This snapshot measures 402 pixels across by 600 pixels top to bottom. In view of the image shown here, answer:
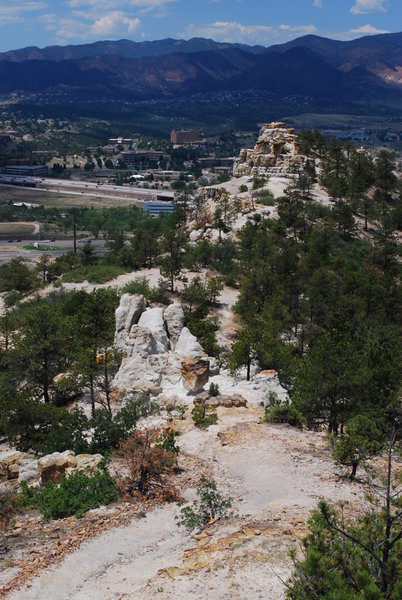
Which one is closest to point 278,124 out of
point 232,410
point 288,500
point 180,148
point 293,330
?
point 293,330

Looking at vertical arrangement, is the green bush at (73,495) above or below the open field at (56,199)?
above

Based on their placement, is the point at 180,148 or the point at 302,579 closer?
the point at 302,579

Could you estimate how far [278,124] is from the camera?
70.6 meters

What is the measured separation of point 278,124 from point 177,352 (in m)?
50.2

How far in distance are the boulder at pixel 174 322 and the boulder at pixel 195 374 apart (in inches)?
219

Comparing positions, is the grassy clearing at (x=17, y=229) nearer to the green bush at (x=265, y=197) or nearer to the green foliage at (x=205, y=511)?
the green bush at (x=265, y=197)

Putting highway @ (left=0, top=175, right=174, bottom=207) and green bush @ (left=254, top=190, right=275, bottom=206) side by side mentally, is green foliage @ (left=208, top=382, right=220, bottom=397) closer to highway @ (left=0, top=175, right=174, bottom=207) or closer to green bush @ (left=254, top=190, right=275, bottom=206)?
green bush @ (left=254, top=190, right=275, bottom=206)

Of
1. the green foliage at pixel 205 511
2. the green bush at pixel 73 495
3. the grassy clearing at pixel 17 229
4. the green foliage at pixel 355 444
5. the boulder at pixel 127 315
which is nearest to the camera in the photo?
the green foliage at pixel 205 511

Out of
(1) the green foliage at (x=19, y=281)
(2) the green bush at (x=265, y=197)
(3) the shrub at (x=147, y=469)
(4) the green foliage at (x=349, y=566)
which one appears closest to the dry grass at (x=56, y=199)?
(2) the green bush at (x=265, y=197)

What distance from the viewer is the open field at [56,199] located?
121 metres

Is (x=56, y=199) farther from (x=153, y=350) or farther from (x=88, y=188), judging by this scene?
(x=153, y=350)

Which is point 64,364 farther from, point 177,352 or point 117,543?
point 117,543

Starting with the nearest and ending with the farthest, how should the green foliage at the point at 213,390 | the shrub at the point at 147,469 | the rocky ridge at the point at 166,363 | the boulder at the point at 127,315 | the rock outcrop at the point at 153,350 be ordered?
1. the shrub at the point at 147,469
2. the green foliage at the point at 213,390
3. the rocky ridge at the point at 166,363
4. the rock outcrop at the point at 153,350
5. the boulder at the point at 127,315

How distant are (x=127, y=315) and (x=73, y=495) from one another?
14999 millimetres
